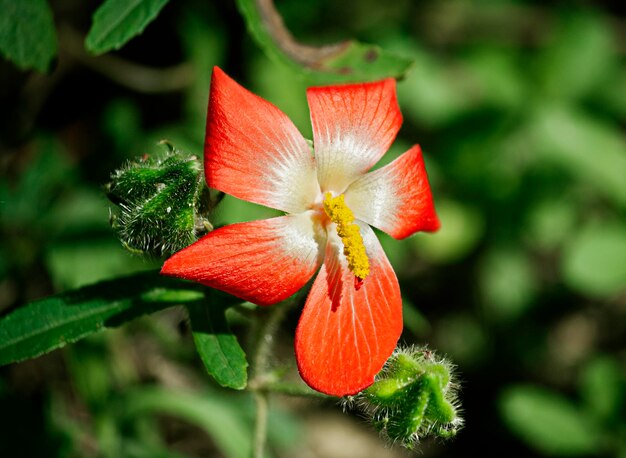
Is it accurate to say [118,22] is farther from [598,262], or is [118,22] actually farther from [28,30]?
[598,262]

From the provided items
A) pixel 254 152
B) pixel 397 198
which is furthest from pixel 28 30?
pixel 397 198

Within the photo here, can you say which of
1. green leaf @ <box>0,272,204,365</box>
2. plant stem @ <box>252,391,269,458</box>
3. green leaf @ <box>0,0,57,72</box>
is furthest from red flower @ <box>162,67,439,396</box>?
green leaf @ <box>0,0,57,72</box>

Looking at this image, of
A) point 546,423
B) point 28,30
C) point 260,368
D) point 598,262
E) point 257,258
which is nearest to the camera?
point 257,258

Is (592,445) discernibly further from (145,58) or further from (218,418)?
(145,58)

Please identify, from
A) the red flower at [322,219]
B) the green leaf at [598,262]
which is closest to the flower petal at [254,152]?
the red flower at [322,219]

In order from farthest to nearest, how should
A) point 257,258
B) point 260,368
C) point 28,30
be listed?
point 260,368, point 28,30, point 257,258

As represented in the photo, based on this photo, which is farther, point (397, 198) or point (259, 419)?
point (259, 419)

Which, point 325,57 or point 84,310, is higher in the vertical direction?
point 325,57
